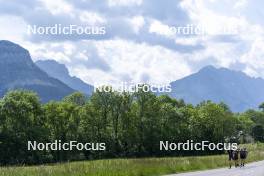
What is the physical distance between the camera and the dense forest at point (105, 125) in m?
86.6

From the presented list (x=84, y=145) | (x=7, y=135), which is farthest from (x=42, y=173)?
(x=84, y=145)

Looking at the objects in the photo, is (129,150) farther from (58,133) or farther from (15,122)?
(15,122)

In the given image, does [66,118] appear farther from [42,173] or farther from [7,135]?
[42,173]

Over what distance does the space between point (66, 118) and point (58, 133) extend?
480cm

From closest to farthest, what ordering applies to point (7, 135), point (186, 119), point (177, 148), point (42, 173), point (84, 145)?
point (42, 173) → point (7, 135) → point (84, 145) → point (177, 148) → point (186, 119)

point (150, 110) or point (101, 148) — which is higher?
point (150, 110)

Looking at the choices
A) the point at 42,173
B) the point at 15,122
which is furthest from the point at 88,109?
the point at 42,173

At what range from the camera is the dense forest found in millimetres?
86625

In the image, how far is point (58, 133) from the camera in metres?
98.7

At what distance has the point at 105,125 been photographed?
108m

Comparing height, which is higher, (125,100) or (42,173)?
(125,100)

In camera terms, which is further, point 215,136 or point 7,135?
point 215,136

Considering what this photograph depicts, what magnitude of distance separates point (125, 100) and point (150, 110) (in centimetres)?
553

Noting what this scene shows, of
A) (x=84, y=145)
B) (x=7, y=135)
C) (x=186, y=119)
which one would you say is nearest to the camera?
(x=7, y=135)
